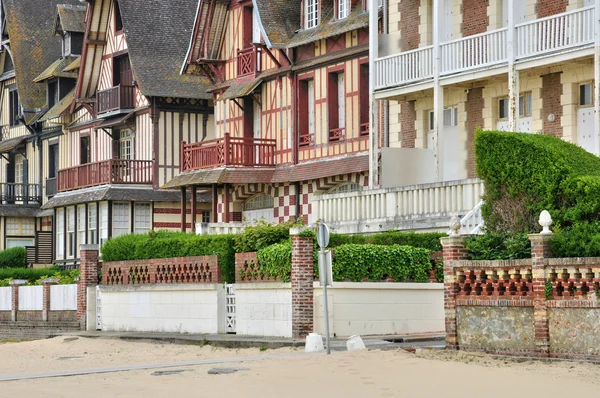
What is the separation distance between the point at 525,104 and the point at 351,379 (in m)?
12.9

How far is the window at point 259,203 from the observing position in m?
40.4

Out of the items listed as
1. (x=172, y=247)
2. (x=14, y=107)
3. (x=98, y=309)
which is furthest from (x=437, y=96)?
(x=14, y=107)

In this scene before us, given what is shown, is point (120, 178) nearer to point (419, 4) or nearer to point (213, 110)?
point (213, 110)

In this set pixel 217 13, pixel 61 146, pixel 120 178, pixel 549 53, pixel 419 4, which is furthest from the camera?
pixel 61 146

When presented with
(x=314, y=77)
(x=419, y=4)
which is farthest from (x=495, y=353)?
(x=314, y=77)

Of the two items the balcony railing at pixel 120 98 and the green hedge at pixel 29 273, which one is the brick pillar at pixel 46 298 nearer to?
the green hedge at pixel 29 273

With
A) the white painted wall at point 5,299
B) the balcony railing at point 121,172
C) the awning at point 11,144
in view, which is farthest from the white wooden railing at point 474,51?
the awning at point 11,144

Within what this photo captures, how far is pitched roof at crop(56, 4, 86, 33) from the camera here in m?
51.1

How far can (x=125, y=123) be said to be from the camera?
46500mm

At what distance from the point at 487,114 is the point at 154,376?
516 inches

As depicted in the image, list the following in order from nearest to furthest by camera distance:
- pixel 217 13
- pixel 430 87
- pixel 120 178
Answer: pixel 430 87 < pixel 217 13 < pixel 120 178

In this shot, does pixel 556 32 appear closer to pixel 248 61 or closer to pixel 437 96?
pixel 437 96

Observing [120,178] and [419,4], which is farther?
[120,178]

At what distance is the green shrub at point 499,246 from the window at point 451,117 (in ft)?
35.3
